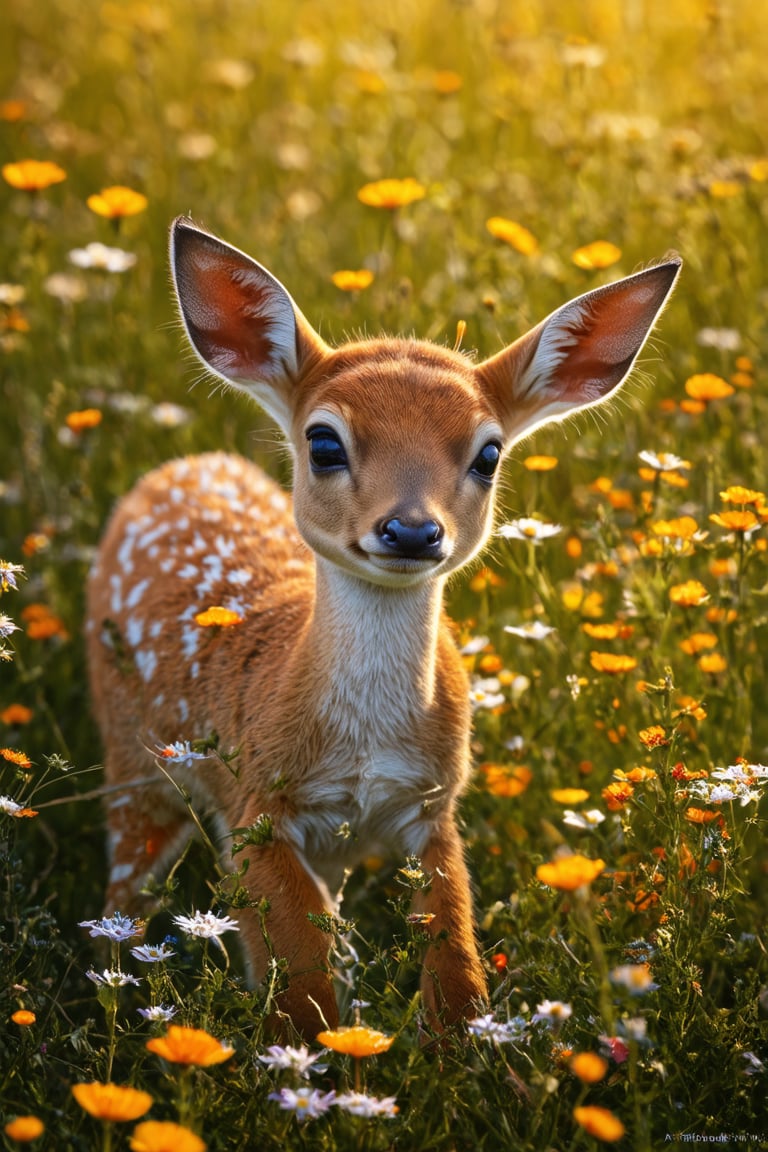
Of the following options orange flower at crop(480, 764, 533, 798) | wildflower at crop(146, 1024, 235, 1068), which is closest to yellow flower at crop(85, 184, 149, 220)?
orange flower at crop(480, 764, 533, 798)

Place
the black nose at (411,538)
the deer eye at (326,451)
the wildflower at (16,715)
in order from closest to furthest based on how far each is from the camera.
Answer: the black nose at (411,538) → the deer eye at (326,451) → the wildflower at (16,715)

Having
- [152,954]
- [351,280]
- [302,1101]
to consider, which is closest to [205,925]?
[152,954]

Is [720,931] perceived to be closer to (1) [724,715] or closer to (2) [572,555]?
(1) [724,715]

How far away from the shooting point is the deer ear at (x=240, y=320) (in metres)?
3.63

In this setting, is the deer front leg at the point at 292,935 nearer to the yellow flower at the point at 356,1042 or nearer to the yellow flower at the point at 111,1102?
the yellow flower at the point at 356,1042

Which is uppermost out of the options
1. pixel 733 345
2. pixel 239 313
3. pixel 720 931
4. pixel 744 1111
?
pixel 239 313

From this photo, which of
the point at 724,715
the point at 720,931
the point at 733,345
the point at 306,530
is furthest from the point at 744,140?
the point at 720,931

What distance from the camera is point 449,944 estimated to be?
10.9ft

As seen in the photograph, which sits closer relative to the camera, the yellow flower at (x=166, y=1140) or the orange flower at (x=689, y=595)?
the yellow flower at (x=166, y=1140)

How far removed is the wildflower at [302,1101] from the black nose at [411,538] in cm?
110

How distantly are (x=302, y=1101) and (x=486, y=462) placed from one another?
5.20 ft

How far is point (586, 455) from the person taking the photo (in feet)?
15.1

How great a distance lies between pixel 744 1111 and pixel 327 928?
885mm

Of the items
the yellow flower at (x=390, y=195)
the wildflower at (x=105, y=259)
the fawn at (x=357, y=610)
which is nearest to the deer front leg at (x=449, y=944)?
the fawn at (x=357, y=610)
